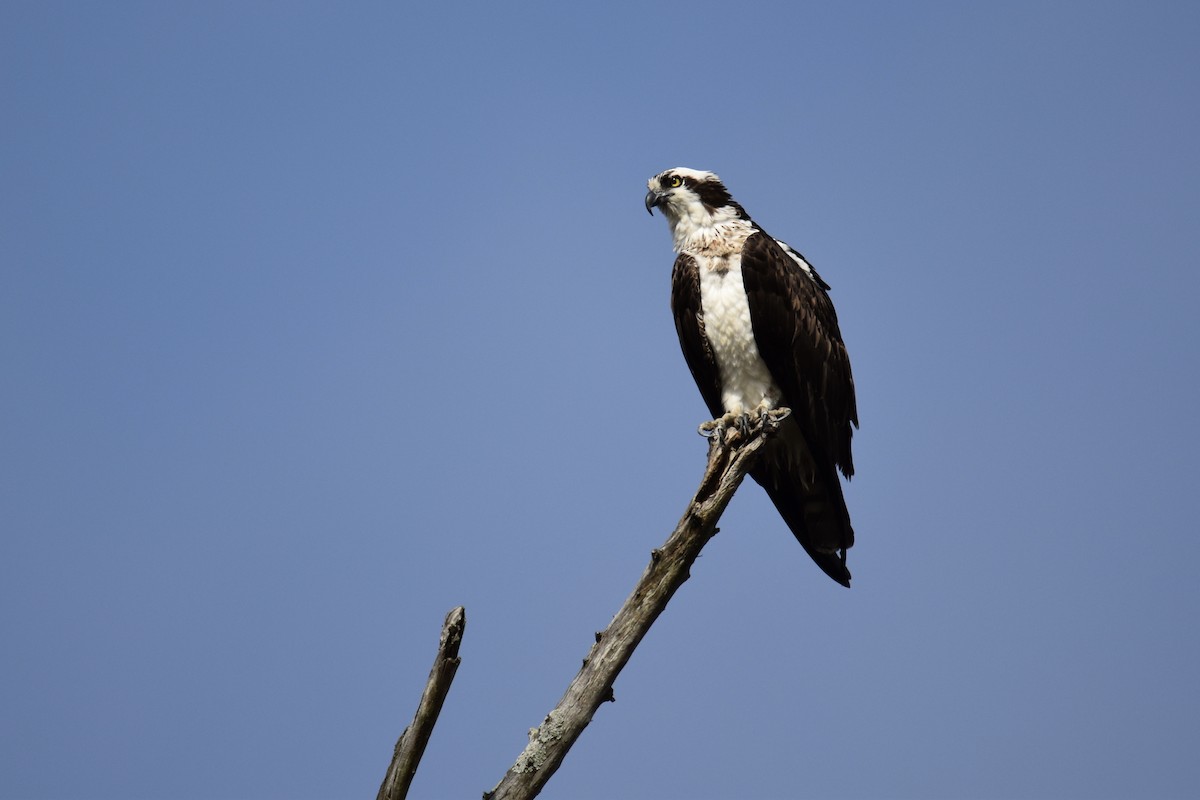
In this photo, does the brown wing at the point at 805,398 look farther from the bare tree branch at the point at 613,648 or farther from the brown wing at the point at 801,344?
the bare tree branch at the point at 613,648

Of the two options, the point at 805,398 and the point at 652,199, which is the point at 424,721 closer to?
the point at 805,398

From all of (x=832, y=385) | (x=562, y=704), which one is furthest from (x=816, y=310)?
(x=562, y=704)

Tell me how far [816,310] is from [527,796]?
332cm

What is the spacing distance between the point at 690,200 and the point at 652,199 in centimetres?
29

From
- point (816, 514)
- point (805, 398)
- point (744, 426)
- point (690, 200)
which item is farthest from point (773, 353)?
point (690, 200)

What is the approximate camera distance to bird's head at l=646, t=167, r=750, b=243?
6988mm

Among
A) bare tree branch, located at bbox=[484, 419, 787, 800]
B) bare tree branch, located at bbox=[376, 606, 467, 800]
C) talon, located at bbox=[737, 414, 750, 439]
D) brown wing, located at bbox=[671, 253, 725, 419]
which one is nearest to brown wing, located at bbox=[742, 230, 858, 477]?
brown wing, located at bbox=[671, 253, 725, 419]

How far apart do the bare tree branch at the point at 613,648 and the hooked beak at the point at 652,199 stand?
249 centimetres

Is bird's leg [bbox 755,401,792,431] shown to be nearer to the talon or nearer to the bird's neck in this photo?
the talon

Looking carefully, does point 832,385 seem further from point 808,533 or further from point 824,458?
point 808,533

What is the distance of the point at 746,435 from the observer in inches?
227

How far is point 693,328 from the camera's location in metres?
6.64

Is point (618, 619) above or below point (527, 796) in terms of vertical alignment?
above

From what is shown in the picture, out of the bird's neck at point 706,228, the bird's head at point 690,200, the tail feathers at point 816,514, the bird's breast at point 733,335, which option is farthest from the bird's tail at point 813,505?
the bird's head at point 690,200
